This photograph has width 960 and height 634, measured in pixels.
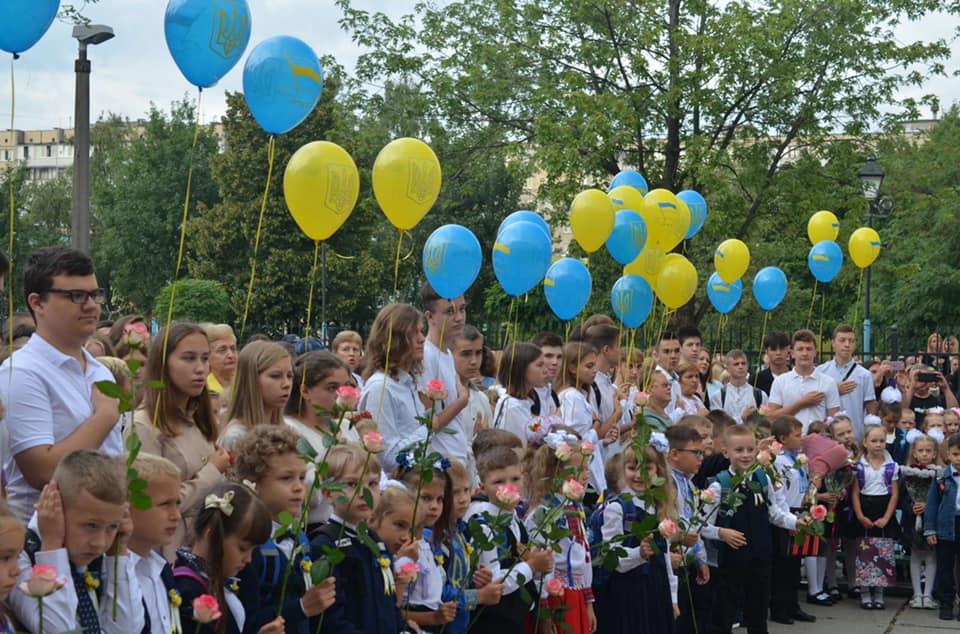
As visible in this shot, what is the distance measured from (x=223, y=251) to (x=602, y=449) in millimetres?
33623

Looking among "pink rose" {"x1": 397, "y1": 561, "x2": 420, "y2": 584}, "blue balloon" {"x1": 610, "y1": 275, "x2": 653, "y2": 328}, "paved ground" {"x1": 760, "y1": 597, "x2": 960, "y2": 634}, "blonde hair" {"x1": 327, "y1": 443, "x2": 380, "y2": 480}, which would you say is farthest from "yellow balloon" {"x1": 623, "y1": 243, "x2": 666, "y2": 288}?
"pink rose" {"x1": 397, "y1": 561, "x2": 420, "y2": 584}

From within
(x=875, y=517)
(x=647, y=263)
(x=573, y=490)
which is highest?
→ (x=647, y=263)

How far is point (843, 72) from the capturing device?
1925 centimetres

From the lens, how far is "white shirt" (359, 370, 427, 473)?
20.7ft

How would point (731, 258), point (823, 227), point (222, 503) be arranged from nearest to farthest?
1. point (222, 503)
2. point (731, 258)
3. point (823, 227)

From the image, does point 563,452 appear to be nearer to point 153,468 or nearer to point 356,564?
point 356,564

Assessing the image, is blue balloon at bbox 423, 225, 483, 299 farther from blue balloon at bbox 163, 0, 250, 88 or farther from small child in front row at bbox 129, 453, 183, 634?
small child in front row at bbox 129, 453, 183, 634

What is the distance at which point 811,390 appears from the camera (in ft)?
34.5

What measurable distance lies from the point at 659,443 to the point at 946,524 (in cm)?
417

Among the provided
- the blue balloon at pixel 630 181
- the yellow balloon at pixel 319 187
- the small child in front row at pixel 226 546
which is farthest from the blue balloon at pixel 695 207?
the small child in front row at pixel 226 546

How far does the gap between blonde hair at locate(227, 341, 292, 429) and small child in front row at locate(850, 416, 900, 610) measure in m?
6.62

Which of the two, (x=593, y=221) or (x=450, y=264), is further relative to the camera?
(x=593, y=221)

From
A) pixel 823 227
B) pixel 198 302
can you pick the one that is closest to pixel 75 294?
pixel 823 227

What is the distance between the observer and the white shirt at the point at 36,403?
396 centimetres
